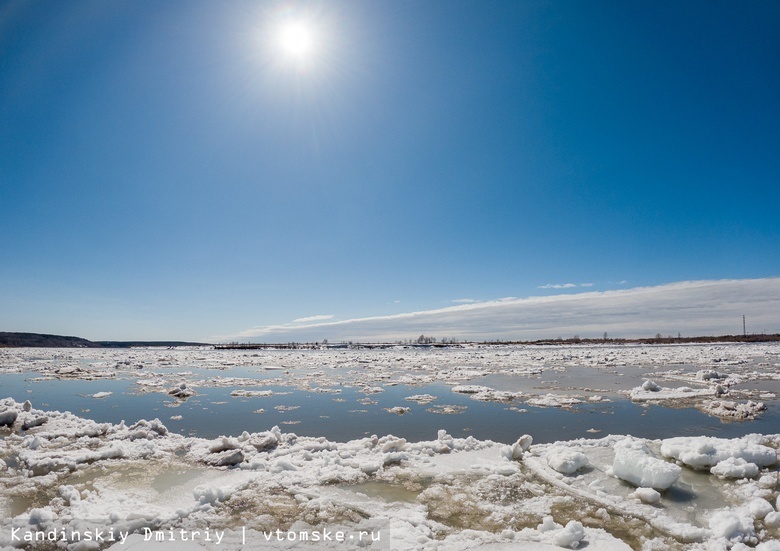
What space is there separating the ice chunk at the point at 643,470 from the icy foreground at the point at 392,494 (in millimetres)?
17

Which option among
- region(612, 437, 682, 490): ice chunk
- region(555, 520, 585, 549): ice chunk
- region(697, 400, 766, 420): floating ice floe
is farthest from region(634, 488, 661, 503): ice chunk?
region(697, 400, 766, 420): floating ice floe

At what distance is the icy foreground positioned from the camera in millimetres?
4004

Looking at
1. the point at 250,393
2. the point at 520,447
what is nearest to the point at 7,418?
the point at 250,393

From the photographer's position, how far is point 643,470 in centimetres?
508

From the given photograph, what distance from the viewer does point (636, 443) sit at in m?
6.16

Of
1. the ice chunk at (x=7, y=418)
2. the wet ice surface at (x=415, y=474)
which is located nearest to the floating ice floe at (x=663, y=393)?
the wet ice surface at (x=415, y=474)

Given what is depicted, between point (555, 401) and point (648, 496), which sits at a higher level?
point (648, 496)

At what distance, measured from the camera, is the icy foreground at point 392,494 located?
4.00 meters

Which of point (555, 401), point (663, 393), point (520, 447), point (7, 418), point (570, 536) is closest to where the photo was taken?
point (570, 536)

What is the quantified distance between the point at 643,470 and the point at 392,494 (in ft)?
10.6

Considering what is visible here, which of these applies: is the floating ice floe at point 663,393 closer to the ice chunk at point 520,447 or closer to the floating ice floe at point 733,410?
the floating ice floe at point 733,410

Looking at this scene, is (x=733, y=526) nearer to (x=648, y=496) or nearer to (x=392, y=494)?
(x=648, y=496)

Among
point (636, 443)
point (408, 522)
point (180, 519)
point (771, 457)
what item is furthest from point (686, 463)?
point (180, 519)

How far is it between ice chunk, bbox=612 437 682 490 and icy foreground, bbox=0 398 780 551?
0.7 inches
